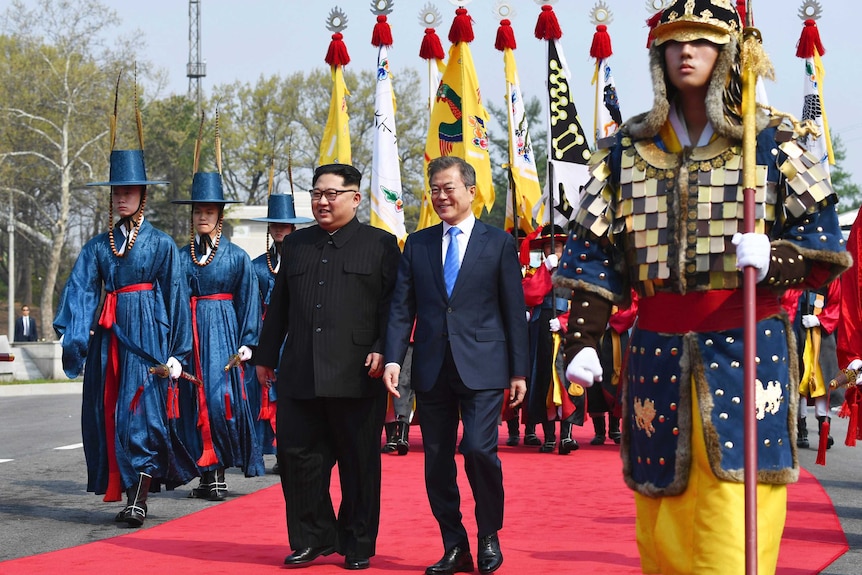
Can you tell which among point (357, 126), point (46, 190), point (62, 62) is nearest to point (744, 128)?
point (62, 62)

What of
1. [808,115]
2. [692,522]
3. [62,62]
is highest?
[62,62]

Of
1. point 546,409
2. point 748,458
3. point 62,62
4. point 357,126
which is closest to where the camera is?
point 748,458

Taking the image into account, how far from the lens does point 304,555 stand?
23.0 feet

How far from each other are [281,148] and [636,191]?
50.5 meters

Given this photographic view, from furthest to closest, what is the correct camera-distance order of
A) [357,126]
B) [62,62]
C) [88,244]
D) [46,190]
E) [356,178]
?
[357,126]
[46,190]
[62,62]
[88,244]
[356,178]

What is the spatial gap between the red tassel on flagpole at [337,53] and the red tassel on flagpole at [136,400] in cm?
724

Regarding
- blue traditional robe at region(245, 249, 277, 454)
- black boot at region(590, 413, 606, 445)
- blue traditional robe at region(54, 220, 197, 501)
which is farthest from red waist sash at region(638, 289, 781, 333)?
black boot at region(590, 413, 606, 445)

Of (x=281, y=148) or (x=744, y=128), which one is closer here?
(x=744, y=128)

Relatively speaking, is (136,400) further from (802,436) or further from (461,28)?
(802,436)

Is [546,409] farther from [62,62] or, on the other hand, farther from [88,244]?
[62,62]

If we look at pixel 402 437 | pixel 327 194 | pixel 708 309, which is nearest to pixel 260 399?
pixel 402 437

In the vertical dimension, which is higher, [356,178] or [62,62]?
[62,62]

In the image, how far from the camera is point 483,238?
6.97 meters

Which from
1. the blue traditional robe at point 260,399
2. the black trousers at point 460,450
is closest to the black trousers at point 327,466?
the black trousers at point 460,450
